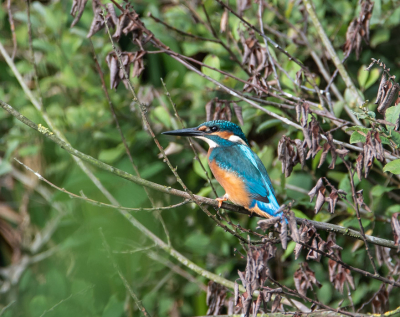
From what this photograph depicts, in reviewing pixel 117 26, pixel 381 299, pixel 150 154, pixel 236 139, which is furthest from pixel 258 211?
pixel 150 154

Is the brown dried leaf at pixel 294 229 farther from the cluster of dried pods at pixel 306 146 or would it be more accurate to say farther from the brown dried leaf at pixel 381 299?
the brown dried leaf at pixel 381 299

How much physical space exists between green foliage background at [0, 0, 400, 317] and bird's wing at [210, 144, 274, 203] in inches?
6.4

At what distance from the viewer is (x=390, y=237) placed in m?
2.59

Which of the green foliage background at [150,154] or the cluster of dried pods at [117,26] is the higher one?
the cluster of dried pods at [117,26]

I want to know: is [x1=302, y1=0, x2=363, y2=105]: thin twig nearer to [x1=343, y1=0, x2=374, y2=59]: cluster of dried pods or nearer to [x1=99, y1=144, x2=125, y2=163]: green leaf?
[x1=343, y1=0, x2=374, y2=59]: cluster of dried pods

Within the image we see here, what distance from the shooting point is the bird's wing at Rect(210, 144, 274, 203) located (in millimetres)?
1983

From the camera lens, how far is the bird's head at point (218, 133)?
2.25m

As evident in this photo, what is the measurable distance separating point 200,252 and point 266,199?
Answer: 3.27 ft

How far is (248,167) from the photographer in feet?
6.90

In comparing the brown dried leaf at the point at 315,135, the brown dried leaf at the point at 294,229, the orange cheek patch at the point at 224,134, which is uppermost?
the brown dried leaf at the point at 315,135

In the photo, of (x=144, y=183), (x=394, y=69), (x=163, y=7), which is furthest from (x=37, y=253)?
(x=394, y=69)

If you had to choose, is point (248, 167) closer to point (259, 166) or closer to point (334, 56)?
point (259, 166)

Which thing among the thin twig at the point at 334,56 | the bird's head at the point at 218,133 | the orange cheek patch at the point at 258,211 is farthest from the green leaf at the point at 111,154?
the thin twig at the point at 334,56

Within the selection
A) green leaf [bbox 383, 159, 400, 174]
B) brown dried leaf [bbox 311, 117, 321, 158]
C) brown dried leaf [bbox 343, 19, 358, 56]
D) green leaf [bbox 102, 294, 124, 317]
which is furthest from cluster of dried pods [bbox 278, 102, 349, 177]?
green leaf [bbox 102, 294, 124, 317]
